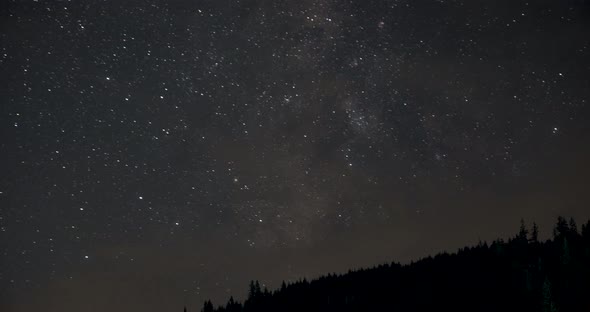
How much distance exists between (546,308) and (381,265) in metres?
54.5

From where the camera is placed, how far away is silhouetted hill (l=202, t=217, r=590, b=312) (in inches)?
3728

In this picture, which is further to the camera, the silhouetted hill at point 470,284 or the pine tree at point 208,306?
the pine tree at point 208,306

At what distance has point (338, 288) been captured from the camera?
12862 cm

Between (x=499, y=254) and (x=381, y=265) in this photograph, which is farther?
(x=381, y=265)

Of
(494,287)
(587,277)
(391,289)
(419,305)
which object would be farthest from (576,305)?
(391,289)

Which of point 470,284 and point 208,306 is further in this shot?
point 208,306

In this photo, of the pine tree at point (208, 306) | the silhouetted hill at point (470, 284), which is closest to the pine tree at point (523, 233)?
the silhouetted hill at point (470, 284)

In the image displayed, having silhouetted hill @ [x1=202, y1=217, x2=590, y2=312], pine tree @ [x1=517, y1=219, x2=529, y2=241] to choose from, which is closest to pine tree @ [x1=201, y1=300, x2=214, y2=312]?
silhouetted hill @ [x1=202, y1=217, x2=590, y2=312]

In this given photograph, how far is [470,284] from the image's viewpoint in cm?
10312

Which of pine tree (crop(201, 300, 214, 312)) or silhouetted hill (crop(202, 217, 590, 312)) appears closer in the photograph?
silhouetted hill (crop(202, 217, 590, 312))

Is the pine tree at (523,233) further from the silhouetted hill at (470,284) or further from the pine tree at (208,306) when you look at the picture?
the pine tree at (208,306)

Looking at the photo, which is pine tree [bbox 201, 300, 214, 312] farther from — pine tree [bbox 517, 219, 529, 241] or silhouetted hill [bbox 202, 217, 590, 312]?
pine tree [bbox 517, 219, 529, 241]

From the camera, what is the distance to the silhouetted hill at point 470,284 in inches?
3728

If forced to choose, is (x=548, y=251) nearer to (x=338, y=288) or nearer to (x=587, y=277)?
(x=587, y=277)
